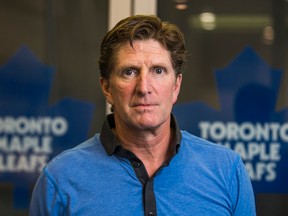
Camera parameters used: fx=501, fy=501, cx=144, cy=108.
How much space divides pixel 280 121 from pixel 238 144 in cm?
25

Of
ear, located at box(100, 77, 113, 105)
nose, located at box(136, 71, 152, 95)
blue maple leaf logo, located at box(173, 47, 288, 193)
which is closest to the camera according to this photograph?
nose, located at box(136, 71, 152, 95)

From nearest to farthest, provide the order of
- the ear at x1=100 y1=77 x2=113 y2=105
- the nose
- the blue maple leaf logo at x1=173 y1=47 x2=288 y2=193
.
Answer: the nose, the ear at x1=100 y1=77 x2=113 y2=105, the blue maple leaf logo at x1=173 y1=47 x2=288 y2=193

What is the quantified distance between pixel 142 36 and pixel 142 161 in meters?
0.37

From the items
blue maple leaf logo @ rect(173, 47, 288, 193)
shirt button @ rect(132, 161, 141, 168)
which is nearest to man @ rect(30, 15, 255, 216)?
shirt button @ rect(132, 161, 141, 168)

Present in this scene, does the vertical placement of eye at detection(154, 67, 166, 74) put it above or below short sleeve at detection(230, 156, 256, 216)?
above

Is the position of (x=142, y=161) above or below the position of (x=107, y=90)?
below

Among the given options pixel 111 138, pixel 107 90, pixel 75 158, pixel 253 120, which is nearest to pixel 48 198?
pixel 75 158

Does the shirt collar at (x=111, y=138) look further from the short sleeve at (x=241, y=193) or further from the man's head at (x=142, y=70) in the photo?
the short sleeve at (x=241, y=193)

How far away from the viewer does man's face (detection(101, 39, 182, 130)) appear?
1438mm

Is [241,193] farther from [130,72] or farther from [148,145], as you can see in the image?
[130,72]

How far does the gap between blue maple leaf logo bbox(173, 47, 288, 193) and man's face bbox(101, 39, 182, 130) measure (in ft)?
3.86

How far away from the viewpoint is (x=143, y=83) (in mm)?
1421

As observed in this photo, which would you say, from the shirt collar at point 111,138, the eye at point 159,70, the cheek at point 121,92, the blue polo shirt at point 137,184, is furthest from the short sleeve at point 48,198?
the eye at point 159,70

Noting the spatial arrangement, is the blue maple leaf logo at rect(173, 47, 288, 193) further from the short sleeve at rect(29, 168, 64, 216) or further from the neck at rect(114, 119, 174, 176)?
the short sleeve at rect(29, 168, 64, 216)
